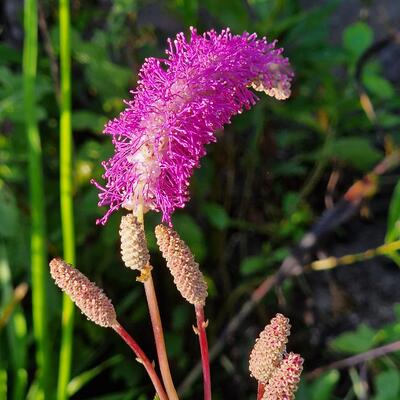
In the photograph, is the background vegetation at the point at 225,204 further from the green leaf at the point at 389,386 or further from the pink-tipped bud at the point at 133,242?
the pink-tipped bud at the point at 133,242

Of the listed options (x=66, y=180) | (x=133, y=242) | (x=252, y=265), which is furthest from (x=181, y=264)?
(x=252, y=265)

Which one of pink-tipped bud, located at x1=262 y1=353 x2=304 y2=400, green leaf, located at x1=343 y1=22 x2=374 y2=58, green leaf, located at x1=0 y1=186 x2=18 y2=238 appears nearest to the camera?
pink-tipped bud, located at x1=262 y1=353 x2=304 y2=400

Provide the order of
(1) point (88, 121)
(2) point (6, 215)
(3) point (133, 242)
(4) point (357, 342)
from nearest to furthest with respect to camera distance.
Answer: (3) point (133, 242) < (4) point (357, 342) < (2) point (6, 215) < (1) point (88, 121)

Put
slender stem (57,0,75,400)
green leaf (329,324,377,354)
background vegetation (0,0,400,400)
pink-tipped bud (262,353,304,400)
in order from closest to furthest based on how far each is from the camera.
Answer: pink-tipped bud (262,353,304,400) → slender stem (57,0,75,400) → green leaf (329,324,377,354) → background vegetation (0,0,400,400)

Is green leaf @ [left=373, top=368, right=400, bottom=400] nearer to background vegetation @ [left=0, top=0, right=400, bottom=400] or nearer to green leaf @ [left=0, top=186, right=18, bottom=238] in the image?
background vegetation @ [left=0, top=0, right=400, bottom=400]

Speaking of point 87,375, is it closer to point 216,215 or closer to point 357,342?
point 216,215

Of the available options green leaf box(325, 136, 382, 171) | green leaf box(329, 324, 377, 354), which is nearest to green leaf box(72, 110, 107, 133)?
green leaf box(325, 136, 382, 171)

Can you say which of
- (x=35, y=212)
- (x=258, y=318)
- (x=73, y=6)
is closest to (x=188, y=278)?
(x=35, y=212)
